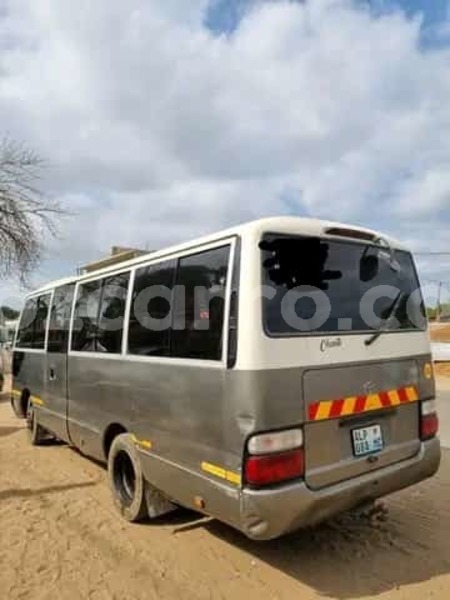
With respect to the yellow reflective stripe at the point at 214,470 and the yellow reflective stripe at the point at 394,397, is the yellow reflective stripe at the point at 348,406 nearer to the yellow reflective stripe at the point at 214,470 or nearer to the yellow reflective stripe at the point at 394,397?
the yellow reflective stripe at the point at 394,397

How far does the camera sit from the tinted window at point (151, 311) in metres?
4.21

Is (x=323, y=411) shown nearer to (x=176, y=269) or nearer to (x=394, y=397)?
(x=394, y=397)

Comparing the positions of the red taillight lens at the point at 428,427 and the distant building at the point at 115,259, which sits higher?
the distant building at the point at 115,259

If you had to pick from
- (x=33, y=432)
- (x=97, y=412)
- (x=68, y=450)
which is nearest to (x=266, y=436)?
(x=97, y=412)

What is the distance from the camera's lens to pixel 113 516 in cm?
490

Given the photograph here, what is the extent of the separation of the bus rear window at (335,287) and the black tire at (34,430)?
18.0ft

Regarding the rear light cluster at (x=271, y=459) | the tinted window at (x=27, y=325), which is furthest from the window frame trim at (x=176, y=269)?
the tinted window at (x=27, y=325)

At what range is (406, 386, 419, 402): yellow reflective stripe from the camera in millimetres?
4145

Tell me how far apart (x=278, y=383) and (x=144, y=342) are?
1.57m

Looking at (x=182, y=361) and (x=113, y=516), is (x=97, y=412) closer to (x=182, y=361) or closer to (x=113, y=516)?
(x=113, y=516)

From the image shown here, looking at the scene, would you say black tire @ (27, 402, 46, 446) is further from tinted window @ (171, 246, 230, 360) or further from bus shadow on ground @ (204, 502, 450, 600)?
tinted window @ (171, 246, 230, 360)

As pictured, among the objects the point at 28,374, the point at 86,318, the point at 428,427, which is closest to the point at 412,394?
the point at 428,427

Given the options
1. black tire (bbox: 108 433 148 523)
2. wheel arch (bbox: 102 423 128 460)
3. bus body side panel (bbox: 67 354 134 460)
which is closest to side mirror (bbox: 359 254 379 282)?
bus body side panel (bbox: 67 354 134 460)

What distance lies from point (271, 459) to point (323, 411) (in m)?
0.52
